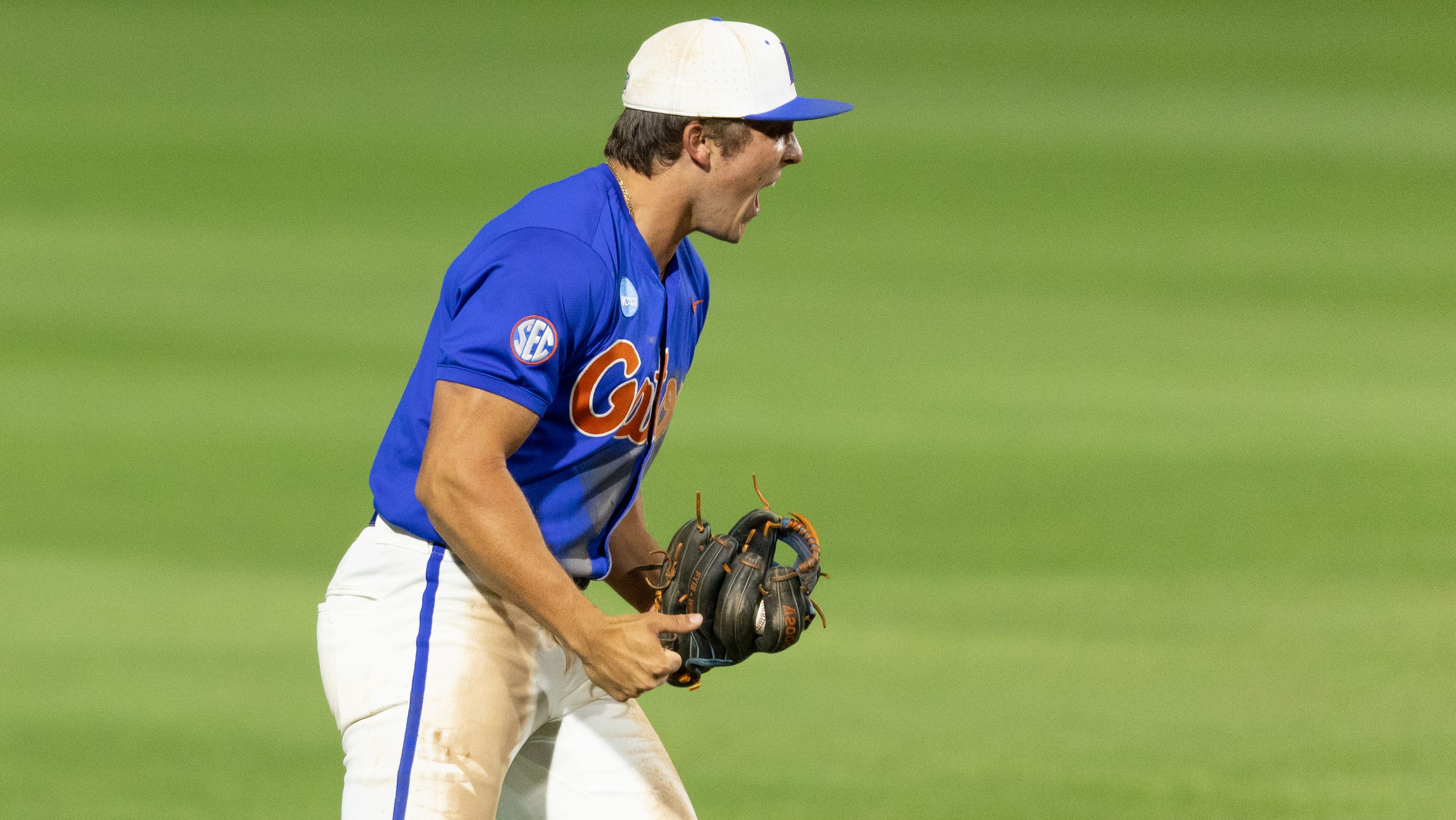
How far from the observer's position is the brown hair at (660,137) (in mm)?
2695

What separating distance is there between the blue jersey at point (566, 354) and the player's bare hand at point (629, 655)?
0.28 metres

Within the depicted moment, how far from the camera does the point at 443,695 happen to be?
102 inches

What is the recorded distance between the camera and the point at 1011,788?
456 centimetres

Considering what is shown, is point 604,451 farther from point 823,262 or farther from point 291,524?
point 823,262

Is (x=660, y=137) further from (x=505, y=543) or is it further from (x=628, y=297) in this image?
(x=505, y=543)

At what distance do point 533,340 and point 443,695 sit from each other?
23.9 inches

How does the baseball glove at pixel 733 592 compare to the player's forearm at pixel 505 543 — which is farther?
the baseball glove at pixel 733 592

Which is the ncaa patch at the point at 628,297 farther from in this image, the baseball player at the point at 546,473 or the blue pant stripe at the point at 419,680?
the blue pant stripe at the point at 419,680

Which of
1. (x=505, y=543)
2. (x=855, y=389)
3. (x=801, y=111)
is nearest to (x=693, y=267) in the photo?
(x=801, y=111)

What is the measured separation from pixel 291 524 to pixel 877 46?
4676 millimetres

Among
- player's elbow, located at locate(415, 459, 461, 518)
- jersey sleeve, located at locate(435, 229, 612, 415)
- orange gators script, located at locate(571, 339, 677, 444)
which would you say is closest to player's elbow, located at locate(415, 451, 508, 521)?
player's elbow, located at locate(415, 459, 461, 518)

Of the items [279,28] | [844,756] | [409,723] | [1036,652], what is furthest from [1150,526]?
[279,28]

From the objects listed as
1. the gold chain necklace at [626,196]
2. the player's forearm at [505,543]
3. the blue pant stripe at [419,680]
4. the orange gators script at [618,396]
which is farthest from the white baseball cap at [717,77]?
the blue pant stripe at [419,680]

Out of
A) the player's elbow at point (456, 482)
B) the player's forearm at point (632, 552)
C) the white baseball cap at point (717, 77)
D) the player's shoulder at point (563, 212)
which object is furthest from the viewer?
the player's forearm at point (632, 552)
